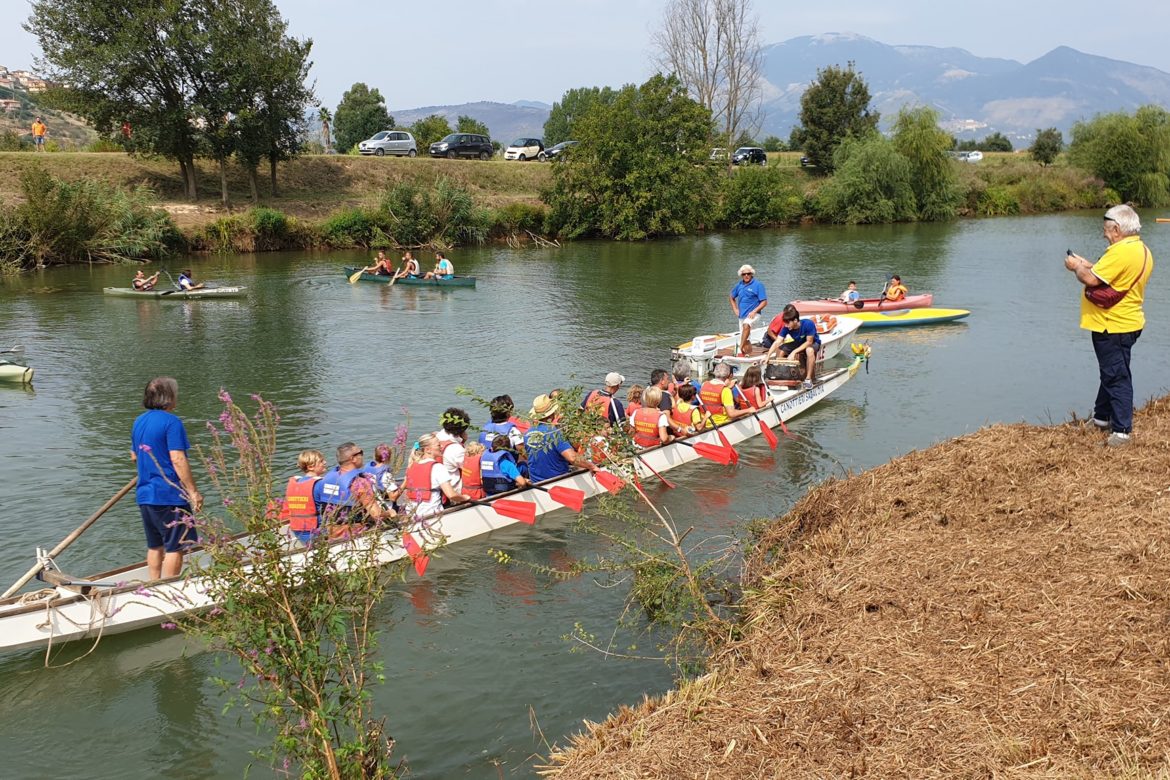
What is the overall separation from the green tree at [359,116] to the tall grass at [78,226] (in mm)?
43169

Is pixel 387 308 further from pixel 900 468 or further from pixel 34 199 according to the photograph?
pixel 900 468

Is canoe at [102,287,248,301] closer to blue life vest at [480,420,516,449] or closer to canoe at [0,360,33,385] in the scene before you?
canoe at [0,360,33,385]

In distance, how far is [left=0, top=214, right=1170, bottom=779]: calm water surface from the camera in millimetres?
7242

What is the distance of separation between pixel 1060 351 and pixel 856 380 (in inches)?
227

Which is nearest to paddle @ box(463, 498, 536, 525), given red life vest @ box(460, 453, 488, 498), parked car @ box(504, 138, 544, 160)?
red life vest @ box(460, 453, 488, 498)

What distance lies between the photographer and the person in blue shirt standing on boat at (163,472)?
7254 mm

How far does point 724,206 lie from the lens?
51094 millimetres

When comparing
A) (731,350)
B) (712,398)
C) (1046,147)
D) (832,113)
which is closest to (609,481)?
(712,398)

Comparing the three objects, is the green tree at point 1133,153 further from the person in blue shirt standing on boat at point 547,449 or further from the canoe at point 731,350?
the person in blue shirt standing on boat at point 547,449

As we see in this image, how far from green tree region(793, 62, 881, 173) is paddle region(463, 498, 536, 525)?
58427 millimetres

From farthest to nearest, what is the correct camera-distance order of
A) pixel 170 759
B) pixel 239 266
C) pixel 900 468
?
pixel 239 266, pixel 900 468, pixel 170 759

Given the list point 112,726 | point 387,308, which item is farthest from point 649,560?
point 387,308

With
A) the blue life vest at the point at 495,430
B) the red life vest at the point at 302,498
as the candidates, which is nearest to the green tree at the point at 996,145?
the blue life vest at the point at 495,430

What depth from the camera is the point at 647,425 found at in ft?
39.9
